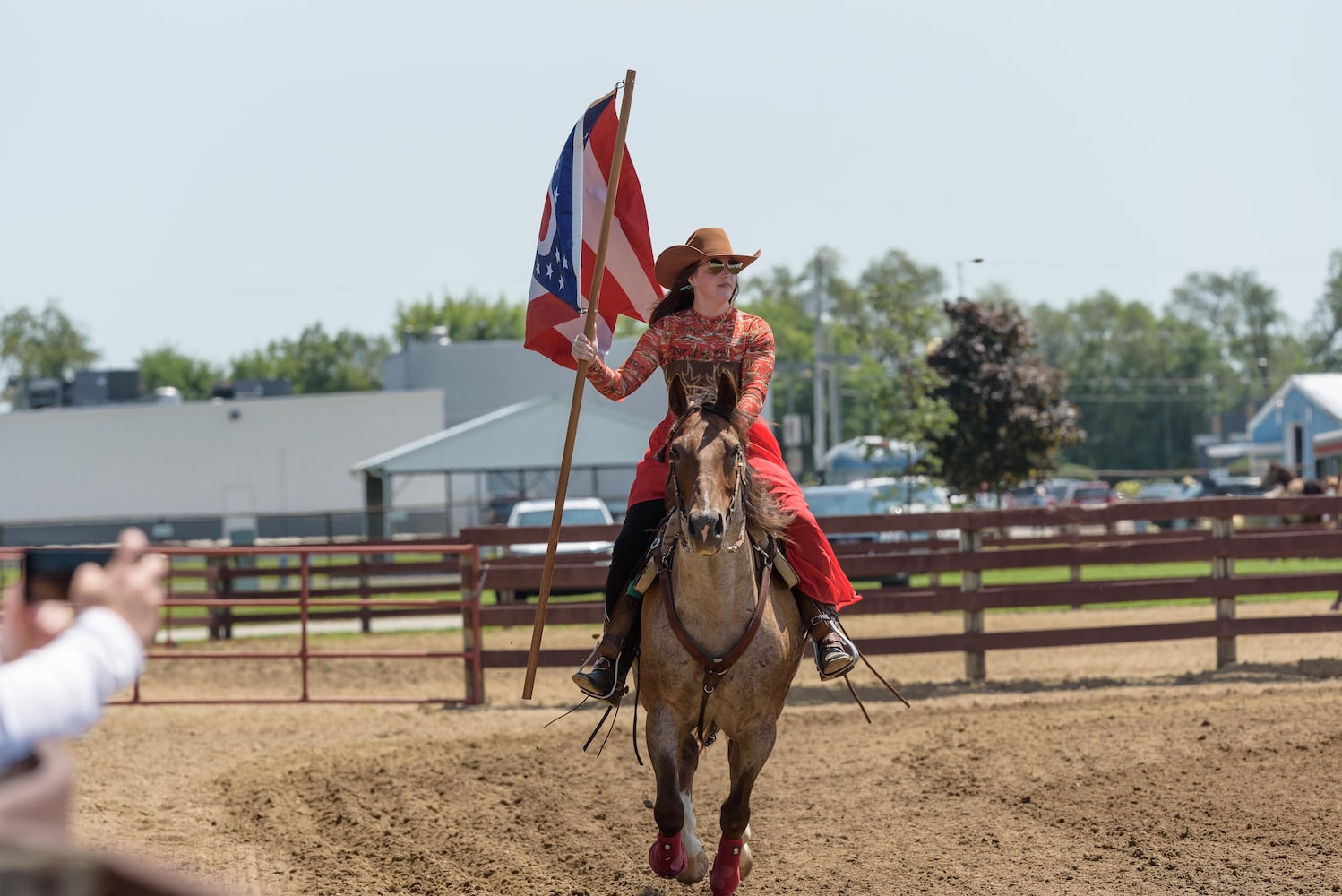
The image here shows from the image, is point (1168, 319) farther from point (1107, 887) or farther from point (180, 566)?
point (1107, 887)

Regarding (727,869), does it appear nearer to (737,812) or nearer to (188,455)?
(737,812)

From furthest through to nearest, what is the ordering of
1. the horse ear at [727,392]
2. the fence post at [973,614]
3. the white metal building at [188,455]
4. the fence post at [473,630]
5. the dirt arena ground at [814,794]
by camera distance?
the white metal building at [188,455] < the fence post at [973,614] < the fence post at [473,630] < the dirt arena ground at [814,794] < the horse ear at [727,392]

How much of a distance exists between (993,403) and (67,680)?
23656 mm

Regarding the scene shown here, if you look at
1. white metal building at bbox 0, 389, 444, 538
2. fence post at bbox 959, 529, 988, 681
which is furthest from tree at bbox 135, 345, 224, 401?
fence post at bbox 959, 529, 988, 681

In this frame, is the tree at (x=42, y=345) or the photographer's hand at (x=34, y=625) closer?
the photographer's hand at (x=34, y=625)

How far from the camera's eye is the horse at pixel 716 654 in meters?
5.52

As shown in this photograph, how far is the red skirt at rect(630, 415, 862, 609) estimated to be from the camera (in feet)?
19.9

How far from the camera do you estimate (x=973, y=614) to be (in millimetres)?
12414

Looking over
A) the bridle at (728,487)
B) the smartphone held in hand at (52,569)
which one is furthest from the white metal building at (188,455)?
the smartphone held in hand at (52,569)

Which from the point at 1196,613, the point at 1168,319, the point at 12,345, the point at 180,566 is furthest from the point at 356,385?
the point at 1196,613

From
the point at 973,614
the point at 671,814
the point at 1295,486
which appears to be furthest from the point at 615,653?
the point at 1295,486

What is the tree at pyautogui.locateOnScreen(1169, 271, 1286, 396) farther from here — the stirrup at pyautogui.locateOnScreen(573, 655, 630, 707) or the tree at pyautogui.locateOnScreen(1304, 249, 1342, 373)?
the stirrup at pyautogui.locateOnScreen(573, 655, 630, 707)

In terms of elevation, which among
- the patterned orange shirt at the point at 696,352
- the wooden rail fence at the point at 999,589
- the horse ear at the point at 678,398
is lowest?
the wooden rail fence at the point at 999,589

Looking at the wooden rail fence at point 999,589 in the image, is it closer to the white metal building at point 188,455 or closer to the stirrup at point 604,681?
the stirrup at point 604,681
